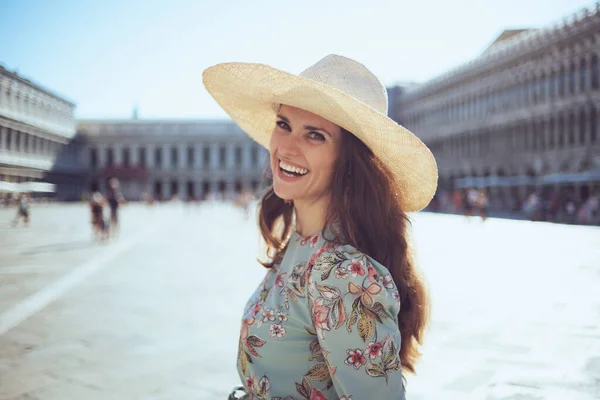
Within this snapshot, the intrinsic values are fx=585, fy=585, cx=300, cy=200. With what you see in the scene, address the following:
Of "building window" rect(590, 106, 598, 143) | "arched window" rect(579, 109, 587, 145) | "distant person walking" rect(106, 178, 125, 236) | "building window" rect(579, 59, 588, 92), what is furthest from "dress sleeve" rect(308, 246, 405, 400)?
"arched window" rect(579, 109, 587, 145)

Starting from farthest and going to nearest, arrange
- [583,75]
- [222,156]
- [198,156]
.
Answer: [222,156]
[198,156]
[583,75]

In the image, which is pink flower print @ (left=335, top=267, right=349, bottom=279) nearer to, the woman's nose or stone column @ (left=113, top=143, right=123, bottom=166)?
the woman's nose

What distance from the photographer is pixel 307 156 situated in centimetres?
176

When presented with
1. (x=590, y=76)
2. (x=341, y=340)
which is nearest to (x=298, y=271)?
(x=341, y=340)

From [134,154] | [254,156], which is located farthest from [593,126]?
[134,154]

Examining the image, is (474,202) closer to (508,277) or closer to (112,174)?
(508,277)

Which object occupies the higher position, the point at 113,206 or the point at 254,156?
the point at 254,156

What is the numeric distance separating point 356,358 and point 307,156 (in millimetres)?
632

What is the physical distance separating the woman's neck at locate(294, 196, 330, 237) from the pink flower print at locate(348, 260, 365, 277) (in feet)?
0.99

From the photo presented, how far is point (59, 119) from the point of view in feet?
16.8

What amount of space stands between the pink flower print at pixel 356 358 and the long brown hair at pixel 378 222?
11.9 inches

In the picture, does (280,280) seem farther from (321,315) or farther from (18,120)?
(18,120)

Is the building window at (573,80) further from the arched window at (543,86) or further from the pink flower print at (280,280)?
the pink flower print at (280,280)

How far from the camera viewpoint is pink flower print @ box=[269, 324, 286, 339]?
5.39 ft
